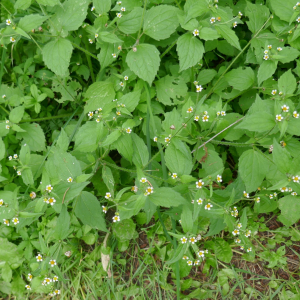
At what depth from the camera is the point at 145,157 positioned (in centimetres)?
272

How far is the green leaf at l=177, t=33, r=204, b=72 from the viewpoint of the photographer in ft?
9.04

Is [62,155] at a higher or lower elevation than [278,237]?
higher

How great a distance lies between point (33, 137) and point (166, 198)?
2203 millimetres

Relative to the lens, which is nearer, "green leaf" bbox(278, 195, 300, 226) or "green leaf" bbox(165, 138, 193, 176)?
"green leaf" bbox(165, 138, 193, 176)

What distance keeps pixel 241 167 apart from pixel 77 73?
2.56m

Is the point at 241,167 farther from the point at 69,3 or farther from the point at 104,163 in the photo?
the point at 69,3

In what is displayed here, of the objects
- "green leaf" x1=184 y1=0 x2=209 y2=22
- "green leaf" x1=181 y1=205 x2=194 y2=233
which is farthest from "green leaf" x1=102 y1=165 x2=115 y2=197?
"green leaf" x1=184 y1=0 x2=209 y2=22

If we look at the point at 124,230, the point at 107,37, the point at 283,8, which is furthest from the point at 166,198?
the point at 283,8

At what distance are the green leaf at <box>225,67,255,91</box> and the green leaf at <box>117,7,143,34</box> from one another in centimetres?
122

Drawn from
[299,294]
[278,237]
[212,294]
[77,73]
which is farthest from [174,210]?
[77,73]

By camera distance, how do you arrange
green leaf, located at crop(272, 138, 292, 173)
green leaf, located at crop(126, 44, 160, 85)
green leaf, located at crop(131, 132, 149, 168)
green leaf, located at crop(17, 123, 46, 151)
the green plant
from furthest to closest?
green leaf, located at crop(17, 123, 46, 151), green leaf, located at crop(126, 44, 160, 85), green leaf, located at crop(131, 132, 149, 168), the green plant, green leaf, located at crop(272, 138, 292, 173)

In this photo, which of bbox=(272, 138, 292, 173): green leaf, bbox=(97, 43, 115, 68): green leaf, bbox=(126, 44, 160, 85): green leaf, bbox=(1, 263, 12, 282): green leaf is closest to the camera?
bbox=(272, 138, 292, 173): green leaf

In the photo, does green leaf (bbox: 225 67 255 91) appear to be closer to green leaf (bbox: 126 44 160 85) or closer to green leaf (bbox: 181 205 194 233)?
green leaf (bbox: 126 44 160 85)

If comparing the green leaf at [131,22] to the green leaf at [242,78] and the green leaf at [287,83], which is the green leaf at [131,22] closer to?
the green leaf at [242,78]
